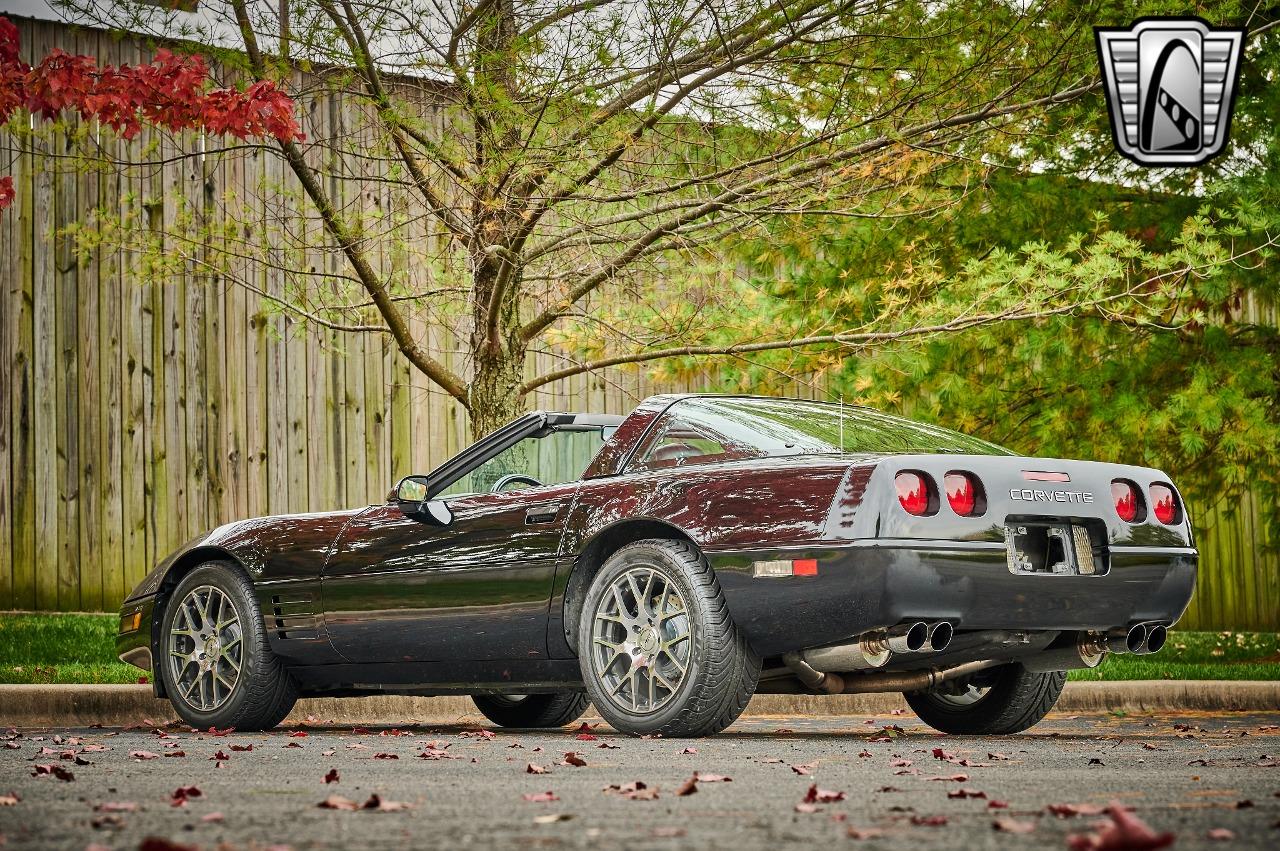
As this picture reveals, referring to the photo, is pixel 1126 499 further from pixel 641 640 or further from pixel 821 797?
pixel 821 797

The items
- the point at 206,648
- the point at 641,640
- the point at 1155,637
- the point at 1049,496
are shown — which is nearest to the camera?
the point at 1049,496

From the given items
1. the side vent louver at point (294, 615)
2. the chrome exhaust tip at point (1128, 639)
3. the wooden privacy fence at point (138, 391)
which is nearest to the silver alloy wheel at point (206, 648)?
the side vent louver at point (294, 615)

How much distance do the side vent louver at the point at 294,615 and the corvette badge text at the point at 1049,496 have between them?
3.05 m

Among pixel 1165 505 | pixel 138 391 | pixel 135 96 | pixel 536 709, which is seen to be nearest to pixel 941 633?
pixel 1165 505

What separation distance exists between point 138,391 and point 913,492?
6478 mm

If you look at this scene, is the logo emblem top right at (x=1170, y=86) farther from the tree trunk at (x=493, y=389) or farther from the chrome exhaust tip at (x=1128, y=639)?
the tree trunk at (x=493, y=389)

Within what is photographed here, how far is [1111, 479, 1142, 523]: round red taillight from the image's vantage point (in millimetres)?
5977

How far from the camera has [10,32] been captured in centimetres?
729

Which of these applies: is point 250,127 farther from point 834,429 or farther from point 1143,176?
point 1143,176

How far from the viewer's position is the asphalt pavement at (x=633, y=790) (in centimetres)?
337

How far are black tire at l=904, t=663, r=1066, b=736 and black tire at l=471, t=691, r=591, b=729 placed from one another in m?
1.88

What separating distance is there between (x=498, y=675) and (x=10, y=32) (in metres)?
3.64

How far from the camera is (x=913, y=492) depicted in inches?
217

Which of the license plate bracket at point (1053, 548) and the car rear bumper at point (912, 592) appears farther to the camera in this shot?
the license plate bracket at point (1053, 548)
